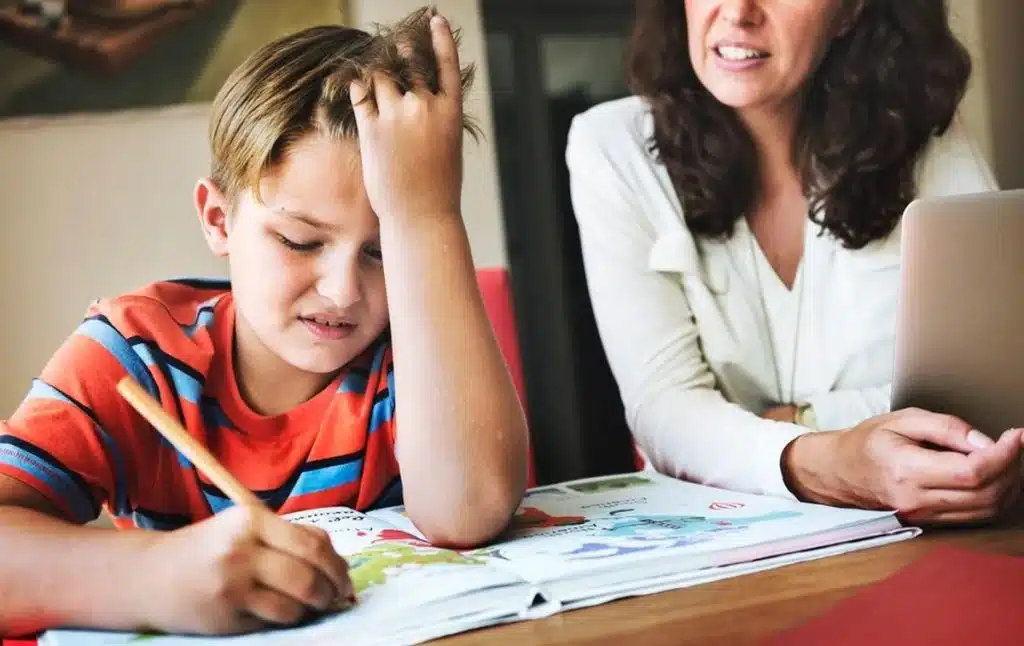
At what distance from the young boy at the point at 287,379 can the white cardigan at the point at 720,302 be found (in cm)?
27

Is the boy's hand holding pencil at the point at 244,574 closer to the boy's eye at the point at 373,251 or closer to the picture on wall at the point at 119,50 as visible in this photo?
the boy's eye at the point at 373,251

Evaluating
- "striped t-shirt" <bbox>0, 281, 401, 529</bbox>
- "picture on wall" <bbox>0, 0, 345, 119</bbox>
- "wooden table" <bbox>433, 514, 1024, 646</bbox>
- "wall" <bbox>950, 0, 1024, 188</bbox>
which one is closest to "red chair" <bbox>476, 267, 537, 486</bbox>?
"striped t-shirt" <bbox>0, 281, 401, 529</bbox>

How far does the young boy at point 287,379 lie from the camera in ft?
1.63

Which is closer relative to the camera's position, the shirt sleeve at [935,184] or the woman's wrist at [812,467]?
the woman's wrist at [812,467]

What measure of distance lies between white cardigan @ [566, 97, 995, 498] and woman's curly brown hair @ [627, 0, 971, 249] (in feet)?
0.07

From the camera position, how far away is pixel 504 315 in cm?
101

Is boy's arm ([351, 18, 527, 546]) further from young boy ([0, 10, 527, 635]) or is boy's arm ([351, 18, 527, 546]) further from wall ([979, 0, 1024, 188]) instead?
wall ([979, 0, 1024, 188])

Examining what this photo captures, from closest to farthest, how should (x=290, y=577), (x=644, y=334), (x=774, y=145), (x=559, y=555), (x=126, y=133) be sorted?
(x=290, y=577)
(x=559, y=555)
(x=126, y=133)
(x=644, y=334)
(x=774, y=145)

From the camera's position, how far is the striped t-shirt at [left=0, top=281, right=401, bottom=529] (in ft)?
2.11

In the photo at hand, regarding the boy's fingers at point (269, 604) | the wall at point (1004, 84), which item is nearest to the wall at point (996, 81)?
the wall at point (1004, 84)

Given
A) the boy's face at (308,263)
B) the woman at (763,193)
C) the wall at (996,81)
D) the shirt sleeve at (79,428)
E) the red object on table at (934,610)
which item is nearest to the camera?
the red object on table at (934,610)

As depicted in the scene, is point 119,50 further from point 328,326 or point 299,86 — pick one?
point 328,326

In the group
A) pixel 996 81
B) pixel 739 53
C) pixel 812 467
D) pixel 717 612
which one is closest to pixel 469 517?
pixel 717 612

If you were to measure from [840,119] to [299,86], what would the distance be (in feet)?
1.90
